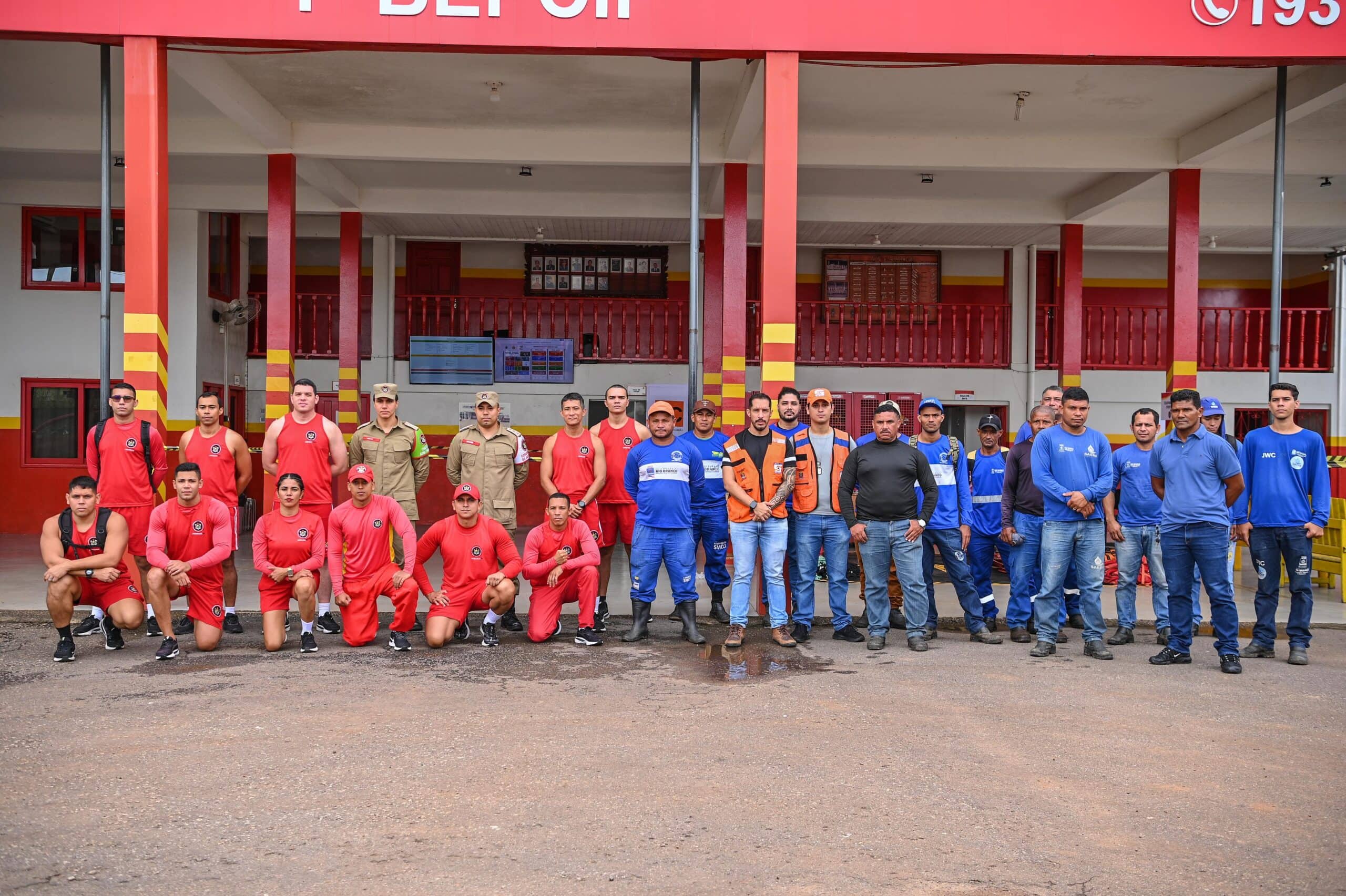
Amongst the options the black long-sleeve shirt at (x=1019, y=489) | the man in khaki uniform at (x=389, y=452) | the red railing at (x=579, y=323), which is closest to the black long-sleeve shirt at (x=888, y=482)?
the black long-sleeve shirt at (x=1019, y=489)

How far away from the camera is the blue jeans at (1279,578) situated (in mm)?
6785

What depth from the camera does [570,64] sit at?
9.45m

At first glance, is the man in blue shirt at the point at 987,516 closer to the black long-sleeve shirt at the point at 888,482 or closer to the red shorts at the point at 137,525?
the black long-sleeve shirt at the point at 888,482

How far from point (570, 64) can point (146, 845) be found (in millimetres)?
7634

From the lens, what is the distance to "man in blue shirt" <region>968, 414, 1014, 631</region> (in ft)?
25.2

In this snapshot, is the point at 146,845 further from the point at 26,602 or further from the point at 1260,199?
the point at 1260,199

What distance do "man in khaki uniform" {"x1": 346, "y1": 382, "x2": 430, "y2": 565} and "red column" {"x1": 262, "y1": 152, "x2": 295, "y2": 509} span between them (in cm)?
385

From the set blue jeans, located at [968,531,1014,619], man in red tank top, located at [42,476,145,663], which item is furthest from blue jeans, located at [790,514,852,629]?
man in red tank top, located at [42,476,145,663]

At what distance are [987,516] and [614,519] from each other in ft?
9.14

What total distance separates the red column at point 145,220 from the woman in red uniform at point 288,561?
60.4 inches

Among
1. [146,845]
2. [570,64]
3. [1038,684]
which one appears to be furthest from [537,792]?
[570,64]

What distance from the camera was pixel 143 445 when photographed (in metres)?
7.39

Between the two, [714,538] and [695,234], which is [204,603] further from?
[695,234]

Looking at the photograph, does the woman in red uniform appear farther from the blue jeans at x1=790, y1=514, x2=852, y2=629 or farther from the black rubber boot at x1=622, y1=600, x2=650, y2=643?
the blue jeans at x1=790, y1=514, x2=852, y2=629
